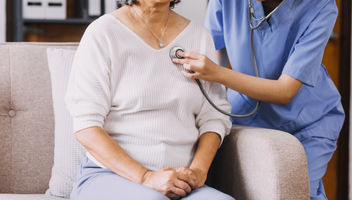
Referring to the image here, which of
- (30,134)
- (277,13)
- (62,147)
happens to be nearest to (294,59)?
(277,13)

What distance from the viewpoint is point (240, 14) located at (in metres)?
A: 1.27

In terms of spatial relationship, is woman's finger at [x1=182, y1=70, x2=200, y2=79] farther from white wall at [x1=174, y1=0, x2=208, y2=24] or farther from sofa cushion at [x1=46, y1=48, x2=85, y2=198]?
white wall at [x1=174, y1=0, x2=208, y2=24]

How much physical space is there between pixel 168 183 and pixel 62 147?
41 centimetres

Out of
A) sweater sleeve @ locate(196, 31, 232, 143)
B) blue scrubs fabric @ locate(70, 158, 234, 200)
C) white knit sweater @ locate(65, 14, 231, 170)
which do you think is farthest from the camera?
sweater sleeve @ locate(196, 31, 232, 143)

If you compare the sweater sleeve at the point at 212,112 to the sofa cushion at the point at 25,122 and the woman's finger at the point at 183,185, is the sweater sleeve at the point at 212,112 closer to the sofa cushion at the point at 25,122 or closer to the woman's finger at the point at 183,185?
the woman's finger at the point at 183,185

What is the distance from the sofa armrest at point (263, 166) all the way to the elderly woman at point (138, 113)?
7 cm

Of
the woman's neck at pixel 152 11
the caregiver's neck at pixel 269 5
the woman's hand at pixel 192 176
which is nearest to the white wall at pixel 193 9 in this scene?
the caregiver's neck at pixel 269 5

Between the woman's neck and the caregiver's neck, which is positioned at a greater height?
the caregiver's neck

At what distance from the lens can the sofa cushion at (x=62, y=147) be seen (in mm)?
1169

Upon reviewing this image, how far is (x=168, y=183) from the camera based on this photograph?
3.06ft

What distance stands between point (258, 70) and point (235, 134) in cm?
26

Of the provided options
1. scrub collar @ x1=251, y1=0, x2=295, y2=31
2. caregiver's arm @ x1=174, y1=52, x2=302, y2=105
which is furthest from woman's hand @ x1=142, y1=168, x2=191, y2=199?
scrub collar @ x1=251, y1=0, x2=295, y2=31

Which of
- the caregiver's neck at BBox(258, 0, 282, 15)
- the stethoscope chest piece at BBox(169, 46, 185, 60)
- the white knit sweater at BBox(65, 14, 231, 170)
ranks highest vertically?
the caregiver's neck at BBox(258, 0, 282, 15)

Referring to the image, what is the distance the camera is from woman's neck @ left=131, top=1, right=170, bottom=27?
3.64ft
